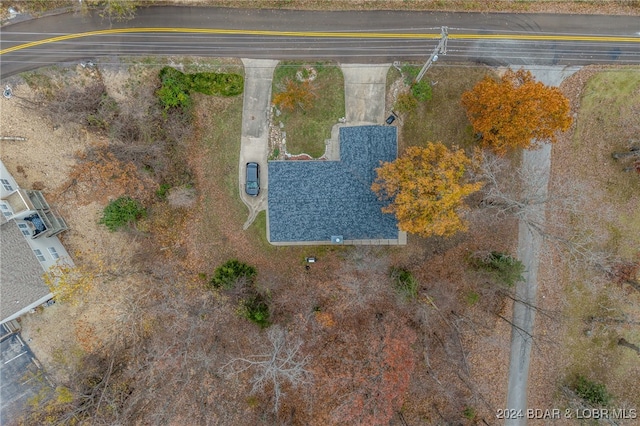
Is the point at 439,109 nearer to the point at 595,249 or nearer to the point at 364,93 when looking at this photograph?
the point at 364,93

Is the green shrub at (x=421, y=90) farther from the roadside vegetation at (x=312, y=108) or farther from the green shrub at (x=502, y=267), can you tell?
the green shrub at (x=502, y=267)

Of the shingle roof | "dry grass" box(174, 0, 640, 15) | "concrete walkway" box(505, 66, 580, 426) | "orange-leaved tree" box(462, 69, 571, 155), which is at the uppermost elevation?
"dry grass" box(174, 0, 640, 15)

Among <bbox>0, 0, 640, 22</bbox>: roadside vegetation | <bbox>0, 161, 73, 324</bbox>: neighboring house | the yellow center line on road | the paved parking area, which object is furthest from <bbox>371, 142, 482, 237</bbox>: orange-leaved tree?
the paved parking area

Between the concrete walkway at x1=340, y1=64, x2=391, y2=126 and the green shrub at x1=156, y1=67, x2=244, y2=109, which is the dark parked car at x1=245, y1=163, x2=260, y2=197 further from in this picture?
the concrete walkway at x1=340, y1=64, x2=391, y2=126

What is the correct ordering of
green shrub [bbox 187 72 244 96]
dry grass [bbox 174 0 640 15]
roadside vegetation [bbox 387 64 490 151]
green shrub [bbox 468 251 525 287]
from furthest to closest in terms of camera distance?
roadside vegetation [bbox 387 64 490 151], dry grass [bbox 174 0 640 15], green shrub [bbox 187 72 244 96], green shrub [bbox 468 251 525 287]

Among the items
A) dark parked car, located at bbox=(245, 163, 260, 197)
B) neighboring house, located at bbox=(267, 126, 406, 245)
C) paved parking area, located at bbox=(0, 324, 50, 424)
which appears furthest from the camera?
dark parked car, located at bbox=(245, 163, 260, 197)

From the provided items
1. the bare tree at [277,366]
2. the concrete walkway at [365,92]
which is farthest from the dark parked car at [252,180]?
the bare tree at [277,366]

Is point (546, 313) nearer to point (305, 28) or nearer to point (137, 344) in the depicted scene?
point (305, 28)
